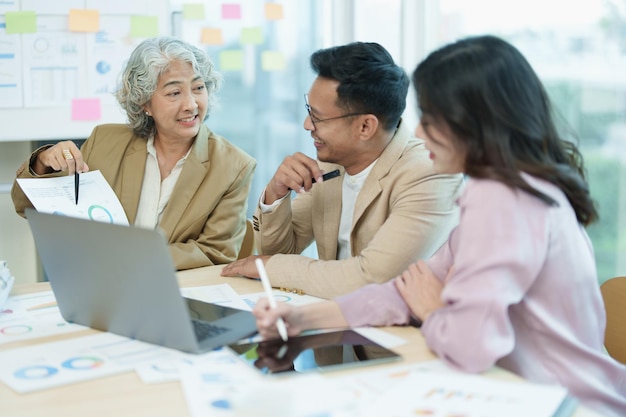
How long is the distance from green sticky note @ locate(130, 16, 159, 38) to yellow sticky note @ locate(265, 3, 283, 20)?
0.50 metres

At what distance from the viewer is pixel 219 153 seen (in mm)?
2373

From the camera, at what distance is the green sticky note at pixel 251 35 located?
10.9 ft

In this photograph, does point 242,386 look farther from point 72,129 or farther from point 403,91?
point 72,129

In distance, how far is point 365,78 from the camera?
6.66ft

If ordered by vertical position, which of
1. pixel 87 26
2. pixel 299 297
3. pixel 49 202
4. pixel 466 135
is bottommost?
pixel 299 297

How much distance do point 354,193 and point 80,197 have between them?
2.40ft

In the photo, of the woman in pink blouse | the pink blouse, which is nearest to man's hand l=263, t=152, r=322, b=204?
the woman in pink blouse

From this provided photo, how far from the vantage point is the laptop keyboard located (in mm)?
1451

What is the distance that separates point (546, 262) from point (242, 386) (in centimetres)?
54

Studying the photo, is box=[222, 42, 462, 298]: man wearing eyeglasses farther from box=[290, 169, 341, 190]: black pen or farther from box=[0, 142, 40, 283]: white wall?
box=[0, 142, 40, 283]: white wall

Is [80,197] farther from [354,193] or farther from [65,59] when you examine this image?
[65,59]

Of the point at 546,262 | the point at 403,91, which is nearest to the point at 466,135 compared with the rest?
the point at 546,262

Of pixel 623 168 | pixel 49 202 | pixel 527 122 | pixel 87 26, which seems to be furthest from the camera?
pixel 87 26

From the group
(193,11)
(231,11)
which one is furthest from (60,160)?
(231,11)
